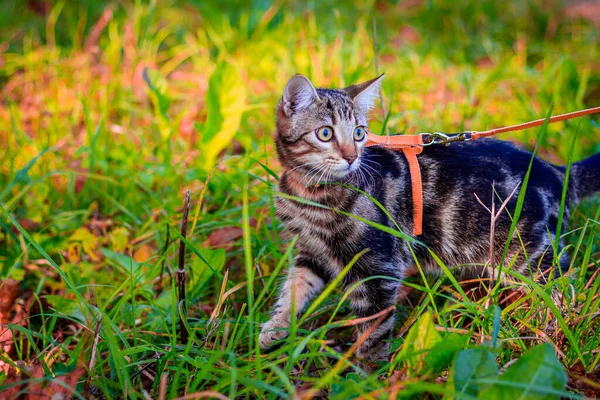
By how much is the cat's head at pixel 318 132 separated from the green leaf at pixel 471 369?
2.78ft

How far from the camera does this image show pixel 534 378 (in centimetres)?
134

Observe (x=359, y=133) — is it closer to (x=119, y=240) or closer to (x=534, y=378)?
(x=534, y=378)

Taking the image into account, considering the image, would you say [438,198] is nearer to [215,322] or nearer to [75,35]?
[215,322]

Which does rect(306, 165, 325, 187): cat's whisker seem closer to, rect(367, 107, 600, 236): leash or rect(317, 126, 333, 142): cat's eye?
rect(317, 126, 333, 142): cat's eye

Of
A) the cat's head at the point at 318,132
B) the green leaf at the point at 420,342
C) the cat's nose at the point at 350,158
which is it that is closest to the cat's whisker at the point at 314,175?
the cat's head at the point at 318,132

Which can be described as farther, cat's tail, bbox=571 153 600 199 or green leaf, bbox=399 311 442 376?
cat's tail, bbox=571 153 600 199

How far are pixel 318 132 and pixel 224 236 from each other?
82 centimetres

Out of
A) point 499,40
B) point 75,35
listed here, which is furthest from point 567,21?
point 75,35

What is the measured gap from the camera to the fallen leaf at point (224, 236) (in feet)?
8.45

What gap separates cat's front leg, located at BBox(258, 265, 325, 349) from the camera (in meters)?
2.09

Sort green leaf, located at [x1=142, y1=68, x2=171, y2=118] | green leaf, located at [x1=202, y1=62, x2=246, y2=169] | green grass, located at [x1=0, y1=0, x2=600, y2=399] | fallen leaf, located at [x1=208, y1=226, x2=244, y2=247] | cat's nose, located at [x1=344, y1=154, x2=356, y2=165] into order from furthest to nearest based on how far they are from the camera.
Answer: green leaf, located at [x1=142, y1=68, x2=171, y2=118] < green leaf, located at [x1=202, y1=62, x2=246, y2=169] < fallen leaf, located at [x1=208, y1=226, x2=244, y2=247] < cat's nose, located at [x1=344, y1=154, x2=356, y2=165] < green grass, located at [x1=0, y1=0, x2=600, y2=399]

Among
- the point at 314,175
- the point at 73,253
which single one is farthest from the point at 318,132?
the point at 73,253

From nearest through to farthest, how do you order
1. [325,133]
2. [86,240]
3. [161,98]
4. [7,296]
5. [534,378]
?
1. [534,378]
2. [325,133]
3. [7,296]
4. [86,240]
5. [161,98]

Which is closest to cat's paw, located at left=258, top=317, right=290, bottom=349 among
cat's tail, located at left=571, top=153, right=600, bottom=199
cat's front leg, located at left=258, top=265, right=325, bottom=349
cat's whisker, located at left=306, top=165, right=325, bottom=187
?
cat's front leg, located at left=258, top=265, right=325, bottom=349
